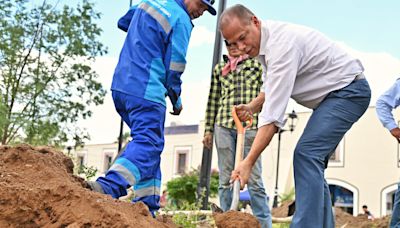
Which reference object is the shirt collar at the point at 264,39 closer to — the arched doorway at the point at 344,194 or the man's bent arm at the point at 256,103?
the man's bent arm at the point at 256,103

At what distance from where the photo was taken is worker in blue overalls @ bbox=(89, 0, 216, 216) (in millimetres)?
3893

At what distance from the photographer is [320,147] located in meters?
3.72

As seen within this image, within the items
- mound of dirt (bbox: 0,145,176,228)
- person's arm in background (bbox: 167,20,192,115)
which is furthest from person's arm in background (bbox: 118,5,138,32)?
mound of dirt (bbox: 0,145,176,228)

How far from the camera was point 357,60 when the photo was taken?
161 inches

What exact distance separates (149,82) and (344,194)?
35.4 m

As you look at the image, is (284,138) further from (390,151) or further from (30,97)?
(30,97)

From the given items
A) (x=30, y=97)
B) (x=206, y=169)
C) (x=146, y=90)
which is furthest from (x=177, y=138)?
(x=146, y=90)

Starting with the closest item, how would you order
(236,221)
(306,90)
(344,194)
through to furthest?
(236,221) → (306,90) → (344,194)

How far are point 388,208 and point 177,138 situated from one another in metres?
15.7

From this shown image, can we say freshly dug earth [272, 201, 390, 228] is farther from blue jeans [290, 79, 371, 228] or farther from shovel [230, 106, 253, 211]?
blue jeans [290, 79, 371, 228]

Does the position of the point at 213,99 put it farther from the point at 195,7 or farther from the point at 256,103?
the point at 195,7

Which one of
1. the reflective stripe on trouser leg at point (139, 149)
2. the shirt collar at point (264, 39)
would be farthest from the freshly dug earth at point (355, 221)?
the shirt collar at point (264, 39)

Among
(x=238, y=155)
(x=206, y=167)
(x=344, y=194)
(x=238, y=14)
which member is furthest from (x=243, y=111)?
(x=344, y=194)

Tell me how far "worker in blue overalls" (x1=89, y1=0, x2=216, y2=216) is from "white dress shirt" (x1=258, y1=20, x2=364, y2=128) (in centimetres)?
67
